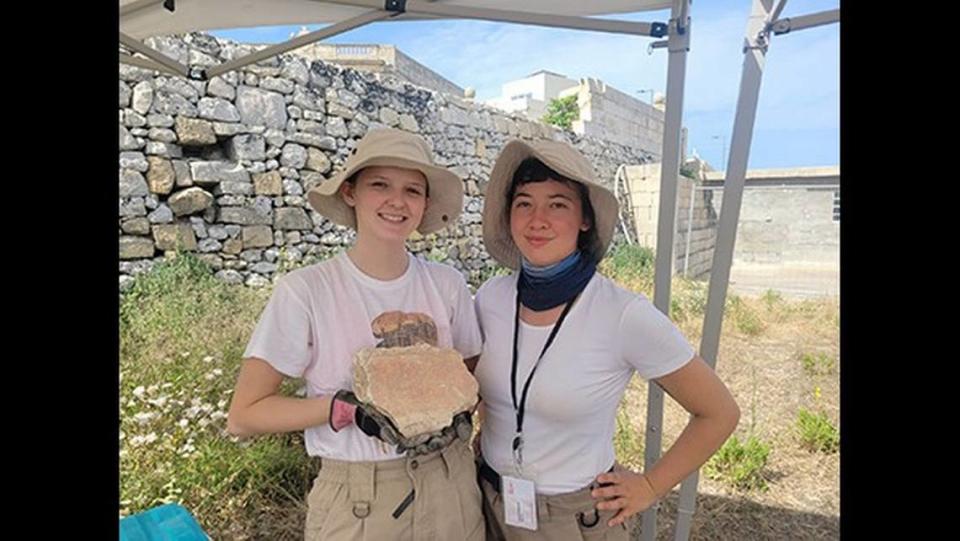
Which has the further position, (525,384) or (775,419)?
(775,419)

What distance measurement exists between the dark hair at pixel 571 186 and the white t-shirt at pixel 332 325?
353 millimetres

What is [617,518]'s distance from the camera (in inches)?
48.4

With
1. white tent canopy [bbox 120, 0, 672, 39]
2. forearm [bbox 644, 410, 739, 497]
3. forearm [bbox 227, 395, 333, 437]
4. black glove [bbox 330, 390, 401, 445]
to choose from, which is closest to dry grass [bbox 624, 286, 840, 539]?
forearm [bbox 644, 410, 739, 497]

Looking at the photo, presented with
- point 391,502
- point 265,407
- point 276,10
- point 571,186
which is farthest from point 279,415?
point 276,10

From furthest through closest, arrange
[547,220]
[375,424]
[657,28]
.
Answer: [657,28]
[547,220]
[375,424]

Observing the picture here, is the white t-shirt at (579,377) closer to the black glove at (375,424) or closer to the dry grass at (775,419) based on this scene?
the black glove at (375,424)

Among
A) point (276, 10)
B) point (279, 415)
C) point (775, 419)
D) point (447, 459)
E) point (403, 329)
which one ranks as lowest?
point (775, 419)

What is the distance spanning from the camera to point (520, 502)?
121 cm

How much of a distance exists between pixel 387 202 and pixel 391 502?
0.66 meters

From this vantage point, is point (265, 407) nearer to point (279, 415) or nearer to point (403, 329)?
point (279, 415)

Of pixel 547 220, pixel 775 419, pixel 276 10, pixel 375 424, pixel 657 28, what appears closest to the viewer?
pixel 375 424

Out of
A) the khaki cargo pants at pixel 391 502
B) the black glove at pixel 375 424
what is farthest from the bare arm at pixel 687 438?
the black glove at pixel 375 424

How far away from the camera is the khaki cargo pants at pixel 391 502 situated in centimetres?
112

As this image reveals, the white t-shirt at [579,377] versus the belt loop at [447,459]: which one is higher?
the white t-shirt at [579,377]
